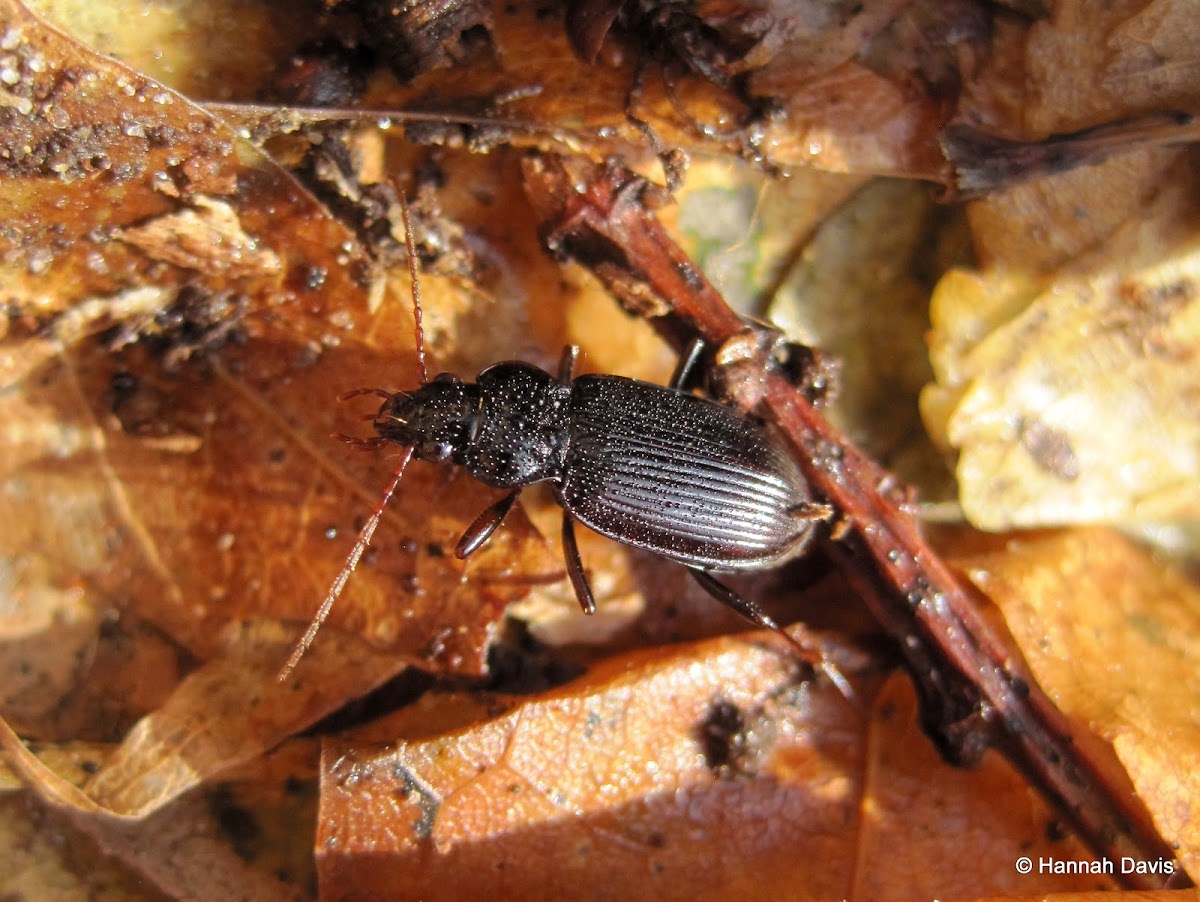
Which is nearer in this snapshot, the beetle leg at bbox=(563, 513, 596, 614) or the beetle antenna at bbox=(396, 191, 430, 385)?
the beetle antenna at bbox=(396, 191, 430, 385)

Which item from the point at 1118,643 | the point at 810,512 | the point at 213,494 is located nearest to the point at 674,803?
Answer: the point at 810,512

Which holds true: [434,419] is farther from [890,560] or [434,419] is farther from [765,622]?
[890,560]

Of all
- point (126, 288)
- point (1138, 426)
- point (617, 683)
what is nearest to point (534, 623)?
point (617, 683)

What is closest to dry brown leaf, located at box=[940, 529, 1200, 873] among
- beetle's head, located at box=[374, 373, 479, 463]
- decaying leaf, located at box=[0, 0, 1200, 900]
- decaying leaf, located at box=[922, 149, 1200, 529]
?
decaying leaf, located at box=[0, 0, 1200, 900]
